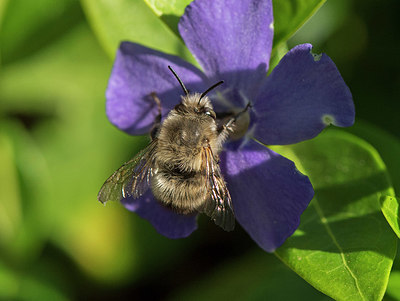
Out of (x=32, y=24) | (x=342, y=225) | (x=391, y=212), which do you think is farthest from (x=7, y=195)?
(x=391, y=212)

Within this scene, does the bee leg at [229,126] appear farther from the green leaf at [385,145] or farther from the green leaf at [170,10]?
the green leaf at [385,145]

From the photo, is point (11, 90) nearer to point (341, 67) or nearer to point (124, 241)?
point (124, 241)

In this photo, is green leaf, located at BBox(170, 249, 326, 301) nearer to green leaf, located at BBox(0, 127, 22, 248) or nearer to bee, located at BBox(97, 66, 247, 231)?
bee, located at BBox(97, 66, 247, 231)

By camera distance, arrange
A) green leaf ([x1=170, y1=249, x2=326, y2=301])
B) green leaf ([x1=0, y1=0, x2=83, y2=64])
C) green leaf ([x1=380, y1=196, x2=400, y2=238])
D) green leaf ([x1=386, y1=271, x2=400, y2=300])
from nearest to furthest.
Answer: green leaf ([x1=380, y1=196, x2=400, y2=238]) → green leaf ([x1=386, y1=271, x2=400, y2=300]) → green leaf ([x1=170, y1=249, x2=326, y2=301]) → green leaf ([x1=0, y1=0, x2=83, y2=64])

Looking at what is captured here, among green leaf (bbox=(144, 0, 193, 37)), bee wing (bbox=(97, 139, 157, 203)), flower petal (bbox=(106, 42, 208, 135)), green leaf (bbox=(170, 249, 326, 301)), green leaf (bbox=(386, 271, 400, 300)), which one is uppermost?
green leaf (bbox=(144, 0, 193, 37))

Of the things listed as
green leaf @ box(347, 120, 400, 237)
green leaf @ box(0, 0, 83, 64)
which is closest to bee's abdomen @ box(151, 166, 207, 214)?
green leaf @ box(347, 120, 400, 237)

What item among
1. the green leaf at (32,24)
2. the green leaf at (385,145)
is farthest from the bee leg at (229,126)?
the green leaf at (32,24)
